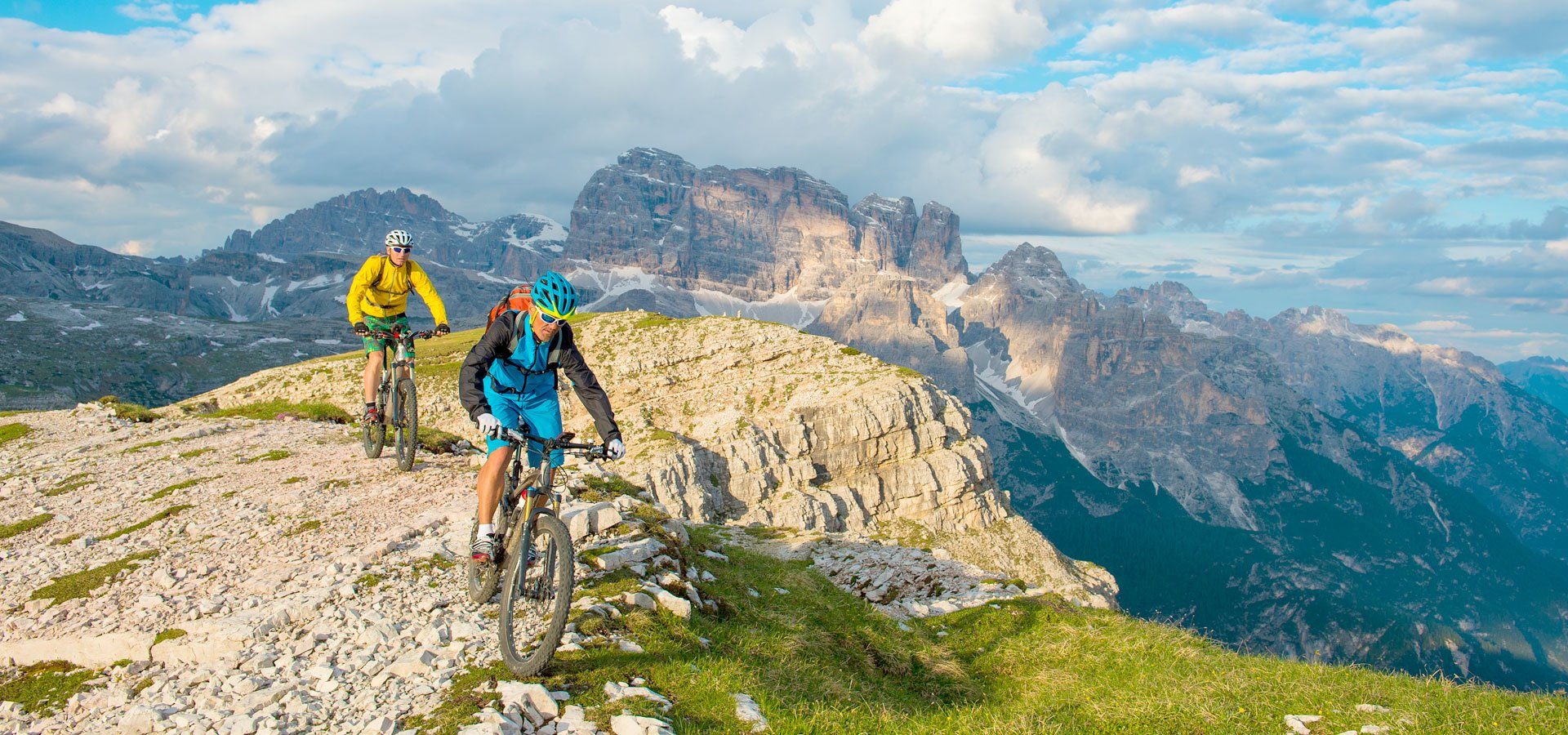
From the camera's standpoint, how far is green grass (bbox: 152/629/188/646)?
1045 centimetres

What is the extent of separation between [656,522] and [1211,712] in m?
10.8

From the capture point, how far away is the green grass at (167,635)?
10445 millimetres

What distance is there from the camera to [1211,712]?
930 centimetres

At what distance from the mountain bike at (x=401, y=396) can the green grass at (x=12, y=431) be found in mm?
16171

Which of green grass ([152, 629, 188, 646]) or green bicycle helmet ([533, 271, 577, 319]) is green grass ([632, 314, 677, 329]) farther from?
green bicycle helmet ([533, 271, 577, 319])

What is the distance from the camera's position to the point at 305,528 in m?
15.4

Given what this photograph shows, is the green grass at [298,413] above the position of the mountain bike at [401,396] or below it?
below

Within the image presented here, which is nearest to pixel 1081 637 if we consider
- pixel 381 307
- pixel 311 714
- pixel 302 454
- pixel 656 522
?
pixel 656 522

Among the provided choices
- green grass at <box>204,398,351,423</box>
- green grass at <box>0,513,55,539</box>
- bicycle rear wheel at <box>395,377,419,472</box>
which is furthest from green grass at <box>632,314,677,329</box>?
green grass at <box>0,513,55,539</box>

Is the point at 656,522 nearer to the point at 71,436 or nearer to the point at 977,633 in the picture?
the point at 977,633

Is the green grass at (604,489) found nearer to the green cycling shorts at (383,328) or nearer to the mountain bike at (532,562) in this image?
the green cycling shorts at (383,328)

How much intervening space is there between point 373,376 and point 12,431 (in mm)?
17984

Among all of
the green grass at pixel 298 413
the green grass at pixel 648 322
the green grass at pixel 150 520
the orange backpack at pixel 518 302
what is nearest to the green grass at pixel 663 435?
the green grass at pixel 648 322

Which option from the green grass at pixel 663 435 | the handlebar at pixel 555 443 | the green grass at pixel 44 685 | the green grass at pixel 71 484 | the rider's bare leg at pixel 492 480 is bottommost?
the green grass at pixel 663 435
